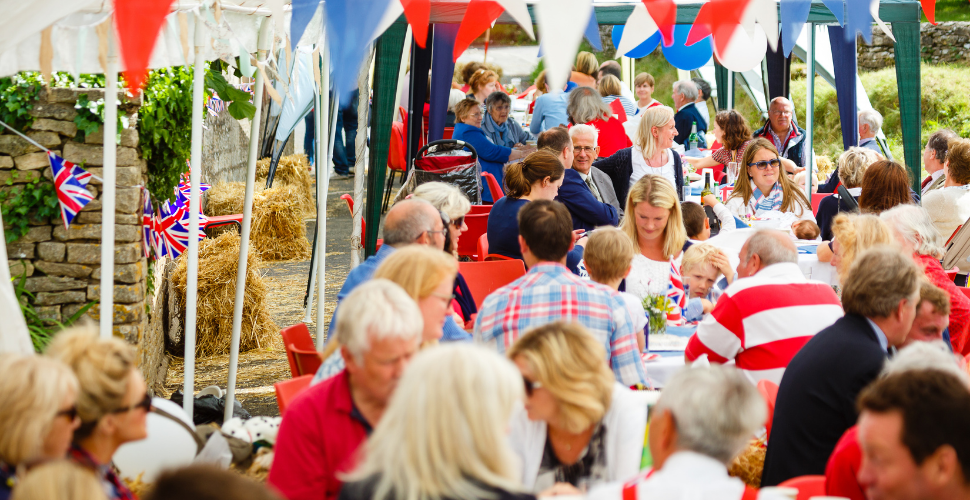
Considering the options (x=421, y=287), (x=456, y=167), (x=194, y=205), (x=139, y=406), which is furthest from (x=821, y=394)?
(x=456, y=167)

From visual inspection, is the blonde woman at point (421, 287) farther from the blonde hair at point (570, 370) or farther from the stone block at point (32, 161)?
the stone block at point (32, 161)

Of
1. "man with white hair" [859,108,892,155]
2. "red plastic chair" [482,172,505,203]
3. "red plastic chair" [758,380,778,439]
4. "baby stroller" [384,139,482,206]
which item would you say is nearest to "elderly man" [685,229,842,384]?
"red plastic chair" [758,380,778,439]

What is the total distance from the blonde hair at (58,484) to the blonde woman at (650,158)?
471 cm

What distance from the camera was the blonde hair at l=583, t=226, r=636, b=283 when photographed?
302 centimetres

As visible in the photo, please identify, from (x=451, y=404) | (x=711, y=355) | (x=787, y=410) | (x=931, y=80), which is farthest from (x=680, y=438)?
(x=931, y=80)

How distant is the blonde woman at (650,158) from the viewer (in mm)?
5684

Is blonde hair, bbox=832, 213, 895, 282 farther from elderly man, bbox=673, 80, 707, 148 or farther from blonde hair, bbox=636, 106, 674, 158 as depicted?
elderly man, bbox=673, 80, 707, 148

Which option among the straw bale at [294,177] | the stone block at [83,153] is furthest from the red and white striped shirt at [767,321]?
the straw bale at [294,177]

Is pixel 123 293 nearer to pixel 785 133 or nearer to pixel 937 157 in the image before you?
pixel 937 157

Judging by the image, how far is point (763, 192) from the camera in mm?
5301

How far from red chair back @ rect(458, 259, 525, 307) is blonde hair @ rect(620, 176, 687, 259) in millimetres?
684

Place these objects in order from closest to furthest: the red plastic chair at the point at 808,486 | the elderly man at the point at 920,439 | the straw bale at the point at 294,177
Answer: the elderly man at the point at 920,439
the red plastic chair at the point at 808,486
the straw bale at the point at 294,177

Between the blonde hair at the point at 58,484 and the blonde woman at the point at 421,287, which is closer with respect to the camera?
the blonde hair at the point at 58,484

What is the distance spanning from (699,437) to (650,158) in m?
4.33
